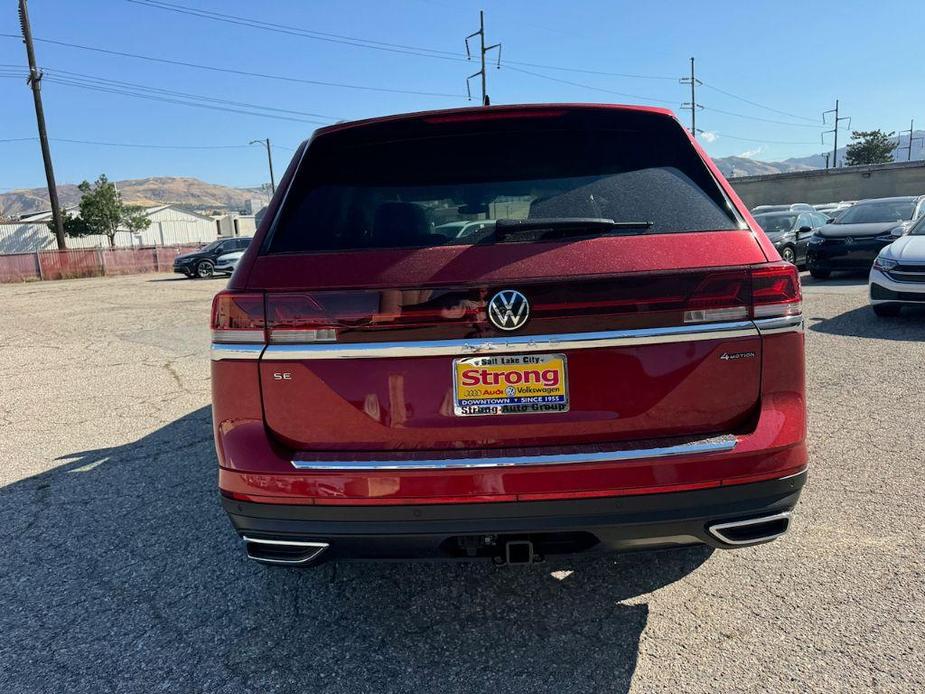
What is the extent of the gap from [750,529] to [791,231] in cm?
1542

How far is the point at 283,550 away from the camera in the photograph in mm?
2176

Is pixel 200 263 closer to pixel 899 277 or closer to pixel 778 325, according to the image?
pixel 899 277

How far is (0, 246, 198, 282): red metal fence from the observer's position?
29281 mm

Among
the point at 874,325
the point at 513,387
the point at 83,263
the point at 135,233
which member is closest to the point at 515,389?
the point at 513,387

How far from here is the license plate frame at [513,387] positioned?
6.50 feet

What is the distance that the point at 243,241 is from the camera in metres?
27.0

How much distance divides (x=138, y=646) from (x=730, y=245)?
8.44 feet

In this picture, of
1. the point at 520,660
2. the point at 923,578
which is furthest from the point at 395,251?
the point at 923,578

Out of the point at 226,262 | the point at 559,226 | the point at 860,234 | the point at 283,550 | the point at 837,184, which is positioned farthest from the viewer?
the point at 837,184

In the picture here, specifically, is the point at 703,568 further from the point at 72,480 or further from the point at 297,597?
the point at 72,480

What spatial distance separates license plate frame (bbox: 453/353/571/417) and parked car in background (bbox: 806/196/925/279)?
13187 millimetres

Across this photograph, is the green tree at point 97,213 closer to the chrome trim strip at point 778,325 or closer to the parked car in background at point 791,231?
the parked car in background at point 791,231

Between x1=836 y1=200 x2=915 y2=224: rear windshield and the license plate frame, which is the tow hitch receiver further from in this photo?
x1=836 y1=200 x2=915 y2=224: rear windshield

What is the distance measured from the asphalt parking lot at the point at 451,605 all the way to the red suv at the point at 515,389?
49cm
